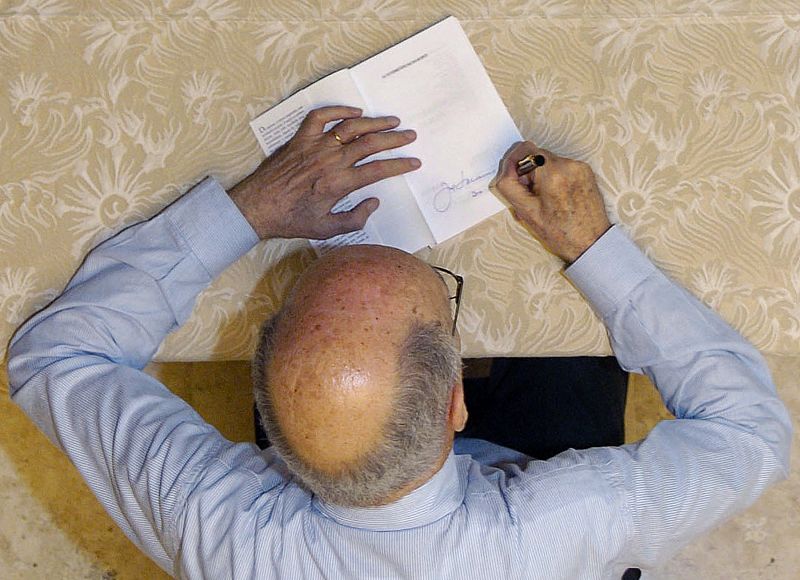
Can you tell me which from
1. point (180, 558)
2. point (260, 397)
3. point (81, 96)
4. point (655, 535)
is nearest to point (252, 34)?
point (81, 96)

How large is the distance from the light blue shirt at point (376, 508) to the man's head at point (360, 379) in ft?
0.25

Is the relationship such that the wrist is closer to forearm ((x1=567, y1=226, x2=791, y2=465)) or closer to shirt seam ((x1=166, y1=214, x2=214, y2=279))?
shirt seam ((x1=166, y1=214, x2=214, y2=279))

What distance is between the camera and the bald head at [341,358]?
2.28 feet

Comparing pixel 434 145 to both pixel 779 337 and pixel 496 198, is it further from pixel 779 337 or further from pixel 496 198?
pixel 779 337

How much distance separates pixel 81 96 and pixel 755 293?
2.67ft

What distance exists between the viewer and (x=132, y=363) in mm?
985

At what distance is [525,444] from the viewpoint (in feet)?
3.75

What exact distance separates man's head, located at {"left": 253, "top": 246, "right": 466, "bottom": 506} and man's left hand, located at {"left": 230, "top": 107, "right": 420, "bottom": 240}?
0.66 ft

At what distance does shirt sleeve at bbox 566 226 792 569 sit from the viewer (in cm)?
84

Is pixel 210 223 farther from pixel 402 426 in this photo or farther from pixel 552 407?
pixel 552 407

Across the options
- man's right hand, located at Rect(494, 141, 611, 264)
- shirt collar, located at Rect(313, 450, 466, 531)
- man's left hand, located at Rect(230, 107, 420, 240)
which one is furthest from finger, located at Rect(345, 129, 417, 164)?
shirt collar, located at Rect(313, 450, 466, 531)

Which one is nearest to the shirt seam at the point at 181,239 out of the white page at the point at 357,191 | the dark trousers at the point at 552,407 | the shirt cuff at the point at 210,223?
the shirt cuff at the point at 210,223

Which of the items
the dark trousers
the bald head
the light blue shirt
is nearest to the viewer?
the bald head
